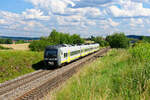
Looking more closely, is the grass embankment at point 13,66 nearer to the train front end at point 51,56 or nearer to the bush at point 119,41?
the train front end at point 51,56

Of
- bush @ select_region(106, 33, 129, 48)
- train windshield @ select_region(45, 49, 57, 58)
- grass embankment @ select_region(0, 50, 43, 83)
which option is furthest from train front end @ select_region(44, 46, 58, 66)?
bush @ select_region(106, 33, 129, 48)

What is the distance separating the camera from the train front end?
21.7m

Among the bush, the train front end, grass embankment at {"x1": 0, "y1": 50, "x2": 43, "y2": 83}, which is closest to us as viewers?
grass embankment at {"x1": 0, "y1": 50, "x2": 43, "y2": 83}

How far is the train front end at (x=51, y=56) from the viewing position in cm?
2172

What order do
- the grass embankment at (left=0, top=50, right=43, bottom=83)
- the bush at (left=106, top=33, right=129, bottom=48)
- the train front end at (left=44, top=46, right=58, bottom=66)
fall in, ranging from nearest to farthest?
the grass embankment at (left=0, top=50, right=43, bottom=83), the train front end at (left=44, top=46, right=58, bottom=66), the bush at (left=106, top=33, right=129, bottom=48)

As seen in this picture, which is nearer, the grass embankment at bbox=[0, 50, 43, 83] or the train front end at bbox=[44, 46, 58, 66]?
the grass embankment at bbox=[0, 50, 43, 83]

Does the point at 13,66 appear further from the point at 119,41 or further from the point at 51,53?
the point at 119,41

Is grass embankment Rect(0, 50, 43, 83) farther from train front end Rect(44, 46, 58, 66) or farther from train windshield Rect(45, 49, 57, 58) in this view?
train windshield Rect(45, 49, 57, 58)

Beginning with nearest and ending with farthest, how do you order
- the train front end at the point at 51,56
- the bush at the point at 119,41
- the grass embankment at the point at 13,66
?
1. the grass embankment at the point at 13,66
2. the train front end at the point at 51,56
3. the bush at the point at 119,41

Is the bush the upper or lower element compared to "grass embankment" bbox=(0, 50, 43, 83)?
upper

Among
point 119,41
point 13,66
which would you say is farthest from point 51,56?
point 119,41

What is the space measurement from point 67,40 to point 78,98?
305 feet

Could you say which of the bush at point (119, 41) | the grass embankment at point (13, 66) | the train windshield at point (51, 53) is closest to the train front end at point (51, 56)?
the train windshield at point (51, 53)

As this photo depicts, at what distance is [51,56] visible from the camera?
21906 mm
